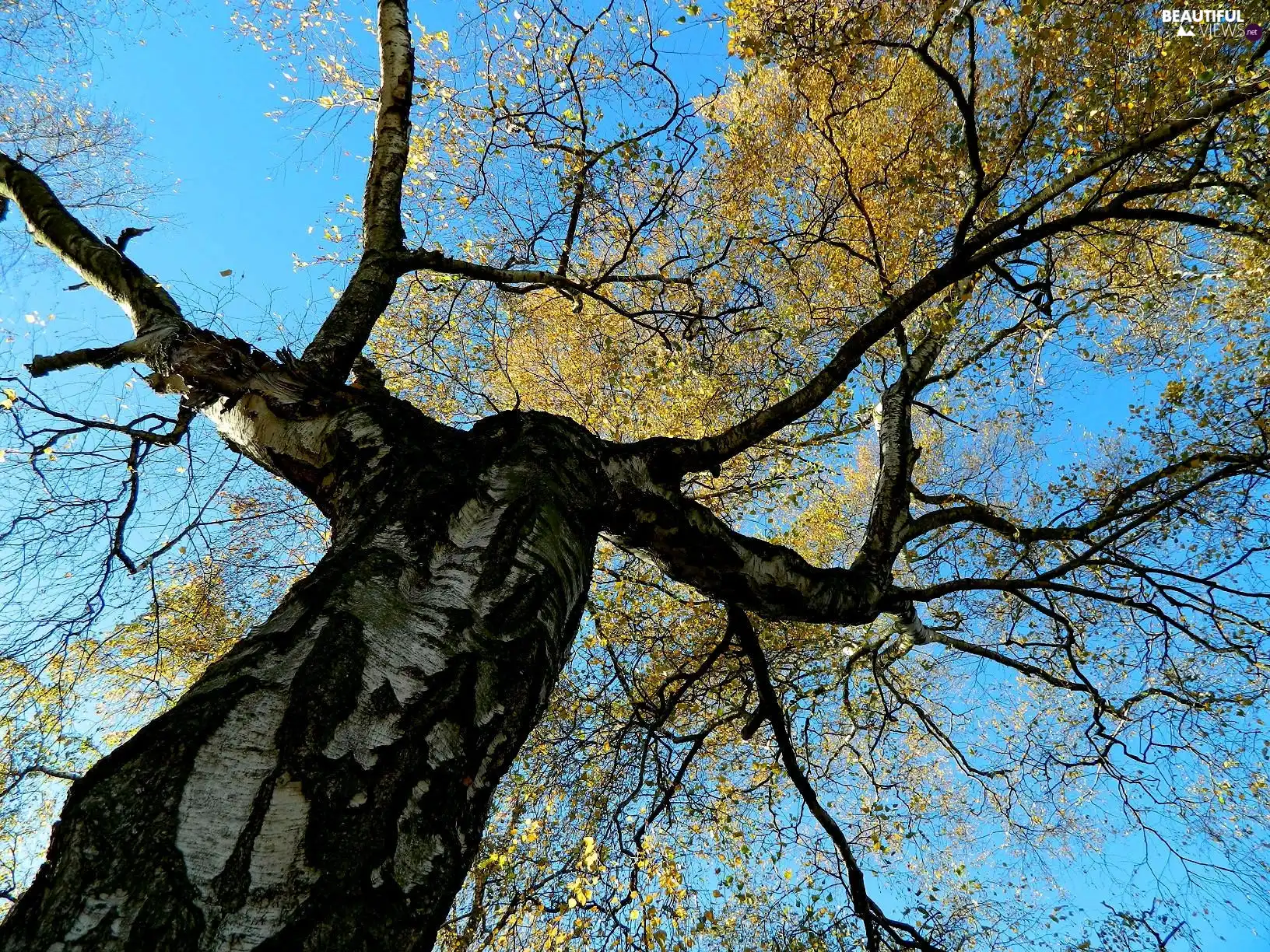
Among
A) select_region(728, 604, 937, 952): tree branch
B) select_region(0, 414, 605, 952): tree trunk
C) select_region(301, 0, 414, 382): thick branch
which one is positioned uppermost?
select_region(301, 0, 414, 382): thick branch

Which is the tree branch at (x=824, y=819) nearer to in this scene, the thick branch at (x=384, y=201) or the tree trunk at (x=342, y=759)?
the tree trunk at (x=342, y=759)

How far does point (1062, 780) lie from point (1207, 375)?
3.59 metres

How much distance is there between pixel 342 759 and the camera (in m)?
1.23

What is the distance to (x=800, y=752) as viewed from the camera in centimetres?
596

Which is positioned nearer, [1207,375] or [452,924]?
[452,924]

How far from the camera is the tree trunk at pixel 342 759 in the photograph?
0.97 meters

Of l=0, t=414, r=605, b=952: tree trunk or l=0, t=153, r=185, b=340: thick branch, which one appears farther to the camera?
l=0, t=153, r=185, b=340: thick branch

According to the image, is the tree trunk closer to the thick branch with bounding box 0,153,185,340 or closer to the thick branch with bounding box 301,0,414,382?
the thick branch with bounding box 301,0,414,382

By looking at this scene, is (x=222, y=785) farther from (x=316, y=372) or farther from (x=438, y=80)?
(x=438, y=80)

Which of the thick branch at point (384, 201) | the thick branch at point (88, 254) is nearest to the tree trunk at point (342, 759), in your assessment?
the thick branch at point (384, 201)

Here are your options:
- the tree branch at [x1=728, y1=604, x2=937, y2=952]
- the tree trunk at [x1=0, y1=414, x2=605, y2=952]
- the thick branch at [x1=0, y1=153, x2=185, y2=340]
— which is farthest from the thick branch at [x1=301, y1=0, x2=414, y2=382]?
the tree branch at [x1=728, y1=604, x2=937, y2=952]

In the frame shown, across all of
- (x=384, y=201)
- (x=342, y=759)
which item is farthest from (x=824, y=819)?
(x=384, y=201)

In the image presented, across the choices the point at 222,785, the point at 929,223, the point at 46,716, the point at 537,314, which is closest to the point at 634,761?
the point at 46,716

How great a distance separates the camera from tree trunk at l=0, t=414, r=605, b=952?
966 millimetres
